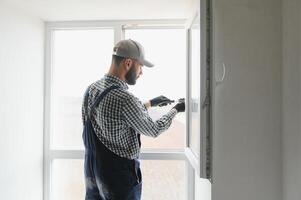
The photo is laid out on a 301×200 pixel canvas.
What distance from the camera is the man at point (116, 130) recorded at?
1751 millimetres

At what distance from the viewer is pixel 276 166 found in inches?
61.3

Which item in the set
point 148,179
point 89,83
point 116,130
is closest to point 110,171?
point 116,130

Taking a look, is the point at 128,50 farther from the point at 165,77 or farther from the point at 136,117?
the point at 165,77

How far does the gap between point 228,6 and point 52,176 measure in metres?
1.89

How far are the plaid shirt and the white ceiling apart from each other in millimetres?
573

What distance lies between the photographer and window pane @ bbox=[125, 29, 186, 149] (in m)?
2.53

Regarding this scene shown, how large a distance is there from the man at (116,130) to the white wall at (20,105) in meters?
0.53

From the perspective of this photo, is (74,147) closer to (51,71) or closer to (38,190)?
(38,190)

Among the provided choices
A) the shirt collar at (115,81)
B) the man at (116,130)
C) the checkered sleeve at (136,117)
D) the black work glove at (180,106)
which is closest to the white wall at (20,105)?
the man at (116,130)

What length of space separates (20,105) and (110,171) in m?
0.85

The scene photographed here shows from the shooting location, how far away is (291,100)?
1437 millimetres

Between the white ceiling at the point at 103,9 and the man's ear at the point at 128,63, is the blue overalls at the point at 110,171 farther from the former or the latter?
the white ceiling at the point at 103,9

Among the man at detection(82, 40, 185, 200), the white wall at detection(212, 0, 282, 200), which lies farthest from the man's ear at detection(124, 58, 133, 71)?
Result: the white wall at detection(212, 0, 282, 200)

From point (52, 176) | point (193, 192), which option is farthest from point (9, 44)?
point (193, 192)
